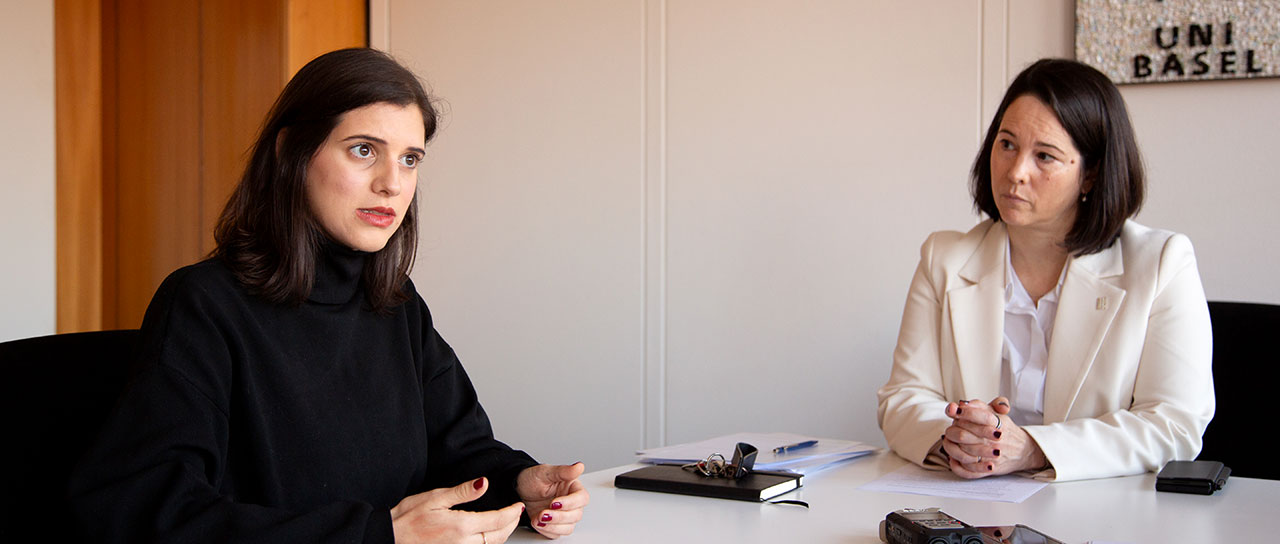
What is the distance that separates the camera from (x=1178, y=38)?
278cm

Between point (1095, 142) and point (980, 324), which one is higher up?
point (1095, 142)

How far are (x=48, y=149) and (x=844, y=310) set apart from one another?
2.65 meters

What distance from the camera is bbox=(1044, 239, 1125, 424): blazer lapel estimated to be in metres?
2.14

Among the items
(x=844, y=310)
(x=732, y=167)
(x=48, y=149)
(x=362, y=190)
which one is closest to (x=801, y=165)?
(x=732, y=167)

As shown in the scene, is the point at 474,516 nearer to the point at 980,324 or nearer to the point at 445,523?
the point at 445,523

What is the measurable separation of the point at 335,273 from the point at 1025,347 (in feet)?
4.72

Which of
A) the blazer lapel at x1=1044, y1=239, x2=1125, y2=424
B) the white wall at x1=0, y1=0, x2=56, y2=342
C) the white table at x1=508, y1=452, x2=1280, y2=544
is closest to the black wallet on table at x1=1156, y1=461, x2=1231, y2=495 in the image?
the white table at x1=508, y1=452, x2=1280, y2=544

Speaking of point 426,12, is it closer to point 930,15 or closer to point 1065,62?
point 930,15

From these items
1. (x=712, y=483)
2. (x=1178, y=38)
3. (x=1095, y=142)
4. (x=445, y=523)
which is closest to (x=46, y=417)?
(x=445, y=523)

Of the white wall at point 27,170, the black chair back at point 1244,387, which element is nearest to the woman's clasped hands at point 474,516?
the black chair back at point 1244,387

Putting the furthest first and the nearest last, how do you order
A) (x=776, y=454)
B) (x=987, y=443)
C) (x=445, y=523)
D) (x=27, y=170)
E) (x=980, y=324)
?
(x=27, y=170) → (x=980, y=324) → (x=776, y=454) → (x=987, y=443) → (x=445, y=523)

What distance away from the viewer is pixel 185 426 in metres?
1.28

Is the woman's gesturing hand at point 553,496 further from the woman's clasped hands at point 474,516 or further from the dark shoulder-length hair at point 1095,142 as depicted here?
the dark shoulder-length hair at point 1095,142

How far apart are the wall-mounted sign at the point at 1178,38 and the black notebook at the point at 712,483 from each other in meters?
1.73
